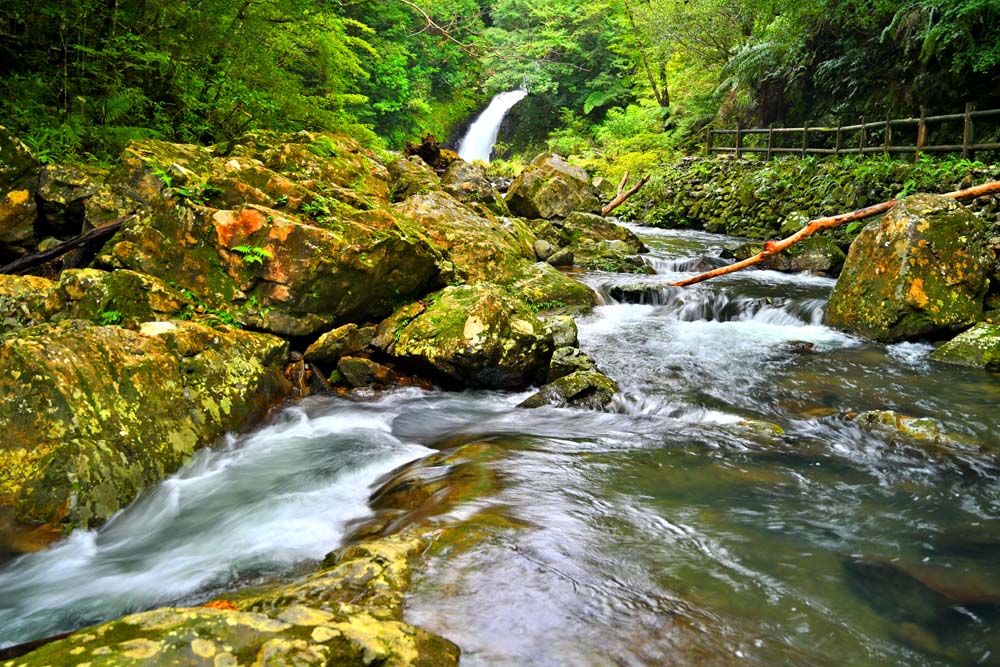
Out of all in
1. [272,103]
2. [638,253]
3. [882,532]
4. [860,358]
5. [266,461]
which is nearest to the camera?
[882,532]

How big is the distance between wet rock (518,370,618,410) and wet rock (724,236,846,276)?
24.2 ft

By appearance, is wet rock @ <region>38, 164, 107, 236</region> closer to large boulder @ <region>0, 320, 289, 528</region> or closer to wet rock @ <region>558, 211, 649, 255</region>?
large boulder @ <region>0, 320, 289, 528</region>

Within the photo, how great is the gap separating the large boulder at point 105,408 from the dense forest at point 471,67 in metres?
3.74

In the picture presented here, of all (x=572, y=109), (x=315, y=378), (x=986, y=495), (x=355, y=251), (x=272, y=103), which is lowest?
(x=986, y=495)

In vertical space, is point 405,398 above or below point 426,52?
below

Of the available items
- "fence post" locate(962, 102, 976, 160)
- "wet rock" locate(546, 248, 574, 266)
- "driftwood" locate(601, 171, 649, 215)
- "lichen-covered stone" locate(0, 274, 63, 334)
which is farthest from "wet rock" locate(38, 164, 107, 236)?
"fence post" locate(962, 102, 976, 160)

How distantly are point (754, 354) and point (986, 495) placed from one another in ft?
12.8

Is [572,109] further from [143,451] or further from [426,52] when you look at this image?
[143,451]

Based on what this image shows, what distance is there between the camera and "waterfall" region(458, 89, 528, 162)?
35.2 meters

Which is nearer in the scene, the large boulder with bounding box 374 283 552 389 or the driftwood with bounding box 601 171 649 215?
the large boulder with bounding box 374 283 552 389

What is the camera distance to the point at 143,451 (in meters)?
4.25

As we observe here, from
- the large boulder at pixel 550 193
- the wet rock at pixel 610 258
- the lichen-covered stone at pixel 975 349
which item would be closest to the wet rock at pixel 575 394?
the lichen-covered stone at pixel 975 349

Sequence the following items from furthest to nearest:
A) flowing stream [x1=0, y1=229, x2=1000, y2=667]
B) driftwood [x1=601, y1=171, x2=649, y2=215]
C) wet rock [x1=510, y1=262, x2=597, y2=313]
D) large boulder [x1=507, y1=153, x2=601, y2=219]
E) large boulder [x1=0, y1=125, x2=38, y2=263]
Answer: driftwood [x1=601, y1=171, x2=649, y2=215]
large boulder [x1=507, y1=153, x2=601, y2=219]
wet rock [x1=510, y1=262, x2=597, y2=313]
large boulder [x1=0, y1=125, x2=38, y2=263]
flowing stream [x1=0, y1=229, x2=1000, y2=667]

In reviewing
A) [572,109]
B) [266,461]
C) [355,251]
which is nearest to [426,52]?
[572,109]
